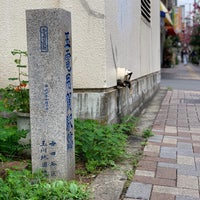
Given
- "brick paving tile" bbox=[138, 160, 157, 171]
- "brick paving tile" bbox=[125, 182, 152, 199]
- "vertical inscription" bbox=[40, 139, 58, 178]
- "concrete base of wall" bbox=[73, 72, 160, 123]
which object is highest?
"concrete base of wall" bbox=[73, 72, 160, 123]

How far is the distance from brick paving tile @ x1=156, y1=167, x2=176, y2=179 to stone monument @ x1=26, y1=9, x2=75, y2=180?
1.09 metres

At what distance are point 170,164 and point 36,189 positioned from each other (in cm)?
189

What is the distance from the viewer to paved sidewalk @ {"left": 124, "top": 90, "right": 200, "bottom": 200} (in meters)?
3.36

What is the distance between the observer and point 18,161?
390 cm

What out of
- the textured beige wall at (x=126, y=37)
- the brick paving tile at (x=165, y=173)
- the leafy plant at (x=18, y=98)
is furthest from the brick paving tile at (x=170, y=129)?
the leafy plant at (x=18, y=98)

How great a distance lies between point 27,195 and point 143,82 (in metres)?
6.08

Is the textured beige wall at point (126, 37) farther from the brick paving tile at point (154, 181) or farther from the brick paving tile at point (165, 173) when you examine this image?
the brick paving tile at point (154, 181)

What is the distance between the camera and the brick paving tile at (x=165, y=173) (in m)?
3.81

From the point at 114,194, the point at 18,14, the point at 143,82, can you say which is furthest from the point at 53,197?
the point at 143,82

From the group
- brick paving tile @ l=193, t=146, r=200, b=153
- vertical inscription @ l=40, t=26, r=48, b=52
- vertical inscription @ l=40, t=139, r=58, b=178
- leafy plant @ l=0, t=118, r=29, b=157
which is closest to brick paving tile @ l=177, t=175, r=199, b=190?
brick paving tile @ l=193, t=146, r=200, b=153

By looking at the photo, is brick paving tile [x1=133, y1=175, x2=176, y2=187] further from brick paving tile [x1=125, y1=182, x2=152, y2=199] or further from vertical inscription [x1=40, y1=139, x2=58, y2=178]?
vertical inscription [x1=40, y1=139, x2=58, y2=178]

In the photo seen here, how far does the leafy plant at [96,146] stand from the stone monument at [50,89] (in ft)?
1.91

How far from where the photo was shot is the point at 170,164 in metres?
4.27

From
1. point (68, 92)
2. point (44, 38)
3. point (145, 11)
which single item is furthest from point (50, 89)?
point (145, 11)
